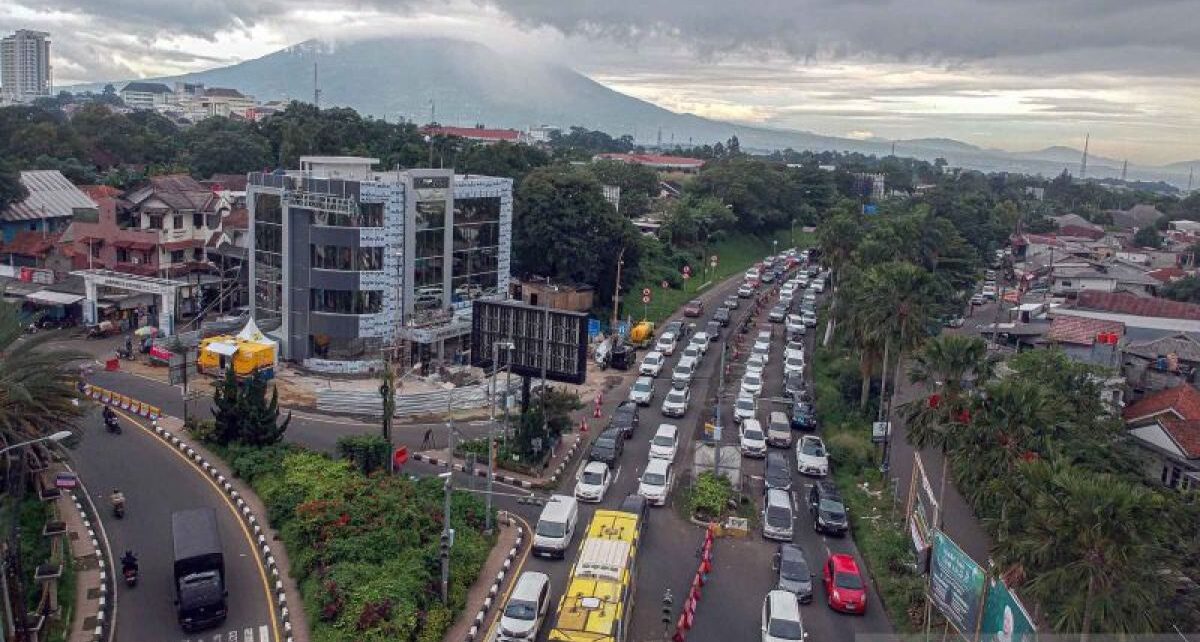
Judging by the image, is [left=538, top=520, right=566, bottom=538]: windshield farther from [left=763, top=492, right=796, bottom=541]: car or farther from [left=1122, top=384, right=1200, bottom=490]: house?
[left=1122, top=384, right=1200, bottom=490]: house

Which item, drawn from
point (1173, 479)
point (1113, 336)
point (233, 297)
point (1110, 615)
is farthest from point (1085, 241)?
point (1110, 615)

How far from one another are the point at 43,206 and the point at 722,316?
4656 cm

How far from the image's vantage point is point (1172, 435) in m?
33.4

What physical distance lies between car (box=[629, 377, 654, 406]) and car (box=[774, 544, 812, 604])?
661 inches

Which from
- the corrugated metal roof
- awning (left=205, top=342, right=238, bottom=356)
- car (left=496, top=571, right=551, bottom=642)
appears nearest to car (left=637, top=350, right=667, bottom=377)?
awning (left=205, top=342, right=238, bottom=356)

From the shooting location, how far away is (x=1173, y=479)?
109ft

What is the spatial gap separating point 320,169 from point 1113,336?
40.4m

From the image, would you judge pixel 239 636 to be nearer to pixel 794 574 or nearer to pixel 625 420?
pixel 794 574

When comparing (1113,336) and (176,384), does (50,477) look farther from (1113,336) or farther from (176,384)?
(1113,336)

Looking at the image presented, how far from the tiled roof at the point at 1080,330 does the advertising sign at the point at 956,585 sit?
2720cm

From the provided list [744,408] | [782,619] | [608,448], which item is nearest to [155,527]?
[608,448]

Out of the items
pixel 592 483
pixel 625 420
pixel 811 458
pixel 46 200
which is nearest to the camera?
→ pixel 592 483

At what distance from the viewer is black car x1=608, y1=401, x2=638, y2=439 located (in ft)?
121

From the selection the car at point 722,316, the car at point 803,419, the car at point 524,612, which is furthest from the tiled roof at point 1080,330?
the car at point 524,612
